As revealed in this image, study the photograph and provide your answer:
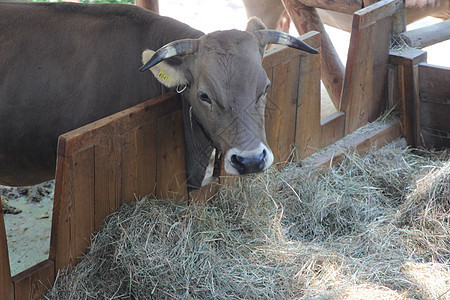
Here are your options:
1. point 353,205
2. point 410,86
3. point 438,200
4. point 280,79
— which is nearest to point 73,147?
point 280,79

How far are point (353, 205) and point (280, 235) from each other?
2.65ft

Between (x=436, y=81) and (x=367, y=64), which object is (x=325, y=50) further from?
(x=436, y=81)

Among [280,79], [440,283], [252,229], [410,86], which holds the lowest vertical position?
[440,283]

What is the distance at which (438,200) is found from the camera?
3.98 m

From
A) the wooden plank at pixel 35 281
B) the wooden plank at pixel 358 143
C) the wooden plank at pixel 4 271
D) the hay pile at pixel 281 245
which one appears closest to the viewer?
the wooden plank at pixel 4 271

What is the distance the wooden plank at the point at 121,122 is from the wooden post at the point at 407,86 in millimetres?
2534

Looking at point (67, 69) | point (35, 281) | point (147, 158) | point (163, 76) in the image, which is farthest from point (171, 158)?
point (35, 281)

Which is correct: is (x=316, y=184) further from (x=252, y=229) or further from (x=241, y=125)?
(x=241, y=125)

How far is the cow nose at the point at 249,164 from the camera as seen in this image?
10.9ft

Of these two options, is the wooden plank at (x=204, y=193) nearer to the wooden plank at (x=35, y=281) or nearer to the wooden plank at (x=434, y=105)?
the wooden plank at (x=35, y=281)

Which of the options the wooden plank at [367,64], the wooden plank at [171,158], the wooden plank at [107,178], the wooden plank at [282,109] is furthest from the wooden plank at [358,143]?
the wooden plank at [107,178]

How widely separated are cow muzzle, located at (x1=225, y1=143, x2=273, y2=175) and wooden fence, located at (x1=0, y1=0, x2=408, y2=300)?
525 mm

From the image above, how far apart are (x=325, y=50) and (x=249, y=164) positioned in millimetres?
3178

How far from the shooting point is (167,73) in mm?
3639
